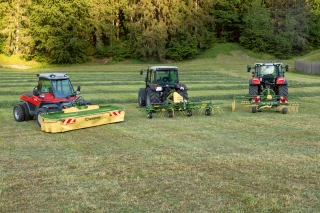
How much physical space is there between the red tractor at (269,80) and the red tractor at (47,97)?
8238 millimetres

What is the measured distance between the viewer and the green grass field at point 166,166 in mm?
6773

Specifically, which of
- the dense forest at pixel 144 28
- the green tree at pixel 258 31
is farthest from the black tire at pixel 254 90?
the green tree at pixel 258 31

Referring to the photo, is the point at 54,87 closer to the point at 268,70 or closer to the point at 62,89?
the point at 62,89

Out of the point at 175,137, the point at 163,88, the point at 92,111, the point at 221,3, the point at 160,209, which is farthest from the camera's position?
the point at 221,3

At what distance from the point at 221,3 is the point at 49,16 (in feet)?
89.1

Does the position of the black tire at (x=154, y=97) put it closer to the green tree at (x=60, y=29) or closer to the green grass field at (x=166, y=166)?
the green grass field at (x=166, y=166)

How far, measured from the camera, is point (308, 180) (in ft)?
25.6

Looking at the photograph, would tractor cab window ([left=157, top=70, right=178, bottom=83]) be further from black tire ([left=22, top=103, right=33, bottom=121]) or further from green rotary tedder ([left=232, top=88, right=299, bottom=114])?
black tire ([left=22, top=103, right=33, bottom=121])

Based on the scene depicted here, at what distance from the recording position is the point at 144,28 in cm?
5897

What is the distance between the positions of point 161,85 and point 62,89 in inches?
161

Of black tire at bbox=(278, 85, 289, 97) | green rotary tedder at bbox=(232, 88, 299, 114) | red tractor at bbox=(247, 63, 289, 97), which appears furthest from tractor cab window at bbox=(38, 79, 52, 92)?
black tire at bbox=(278, 85, 289, 97)

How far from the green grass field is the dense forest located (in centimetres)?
4385

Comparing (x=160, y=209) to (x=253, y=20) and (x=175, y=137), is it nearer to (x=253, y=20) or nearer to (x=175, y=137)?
(x=175, y=137)

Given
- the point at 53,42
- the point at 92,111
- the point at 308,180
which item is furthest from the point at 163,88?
the point at 53,42
